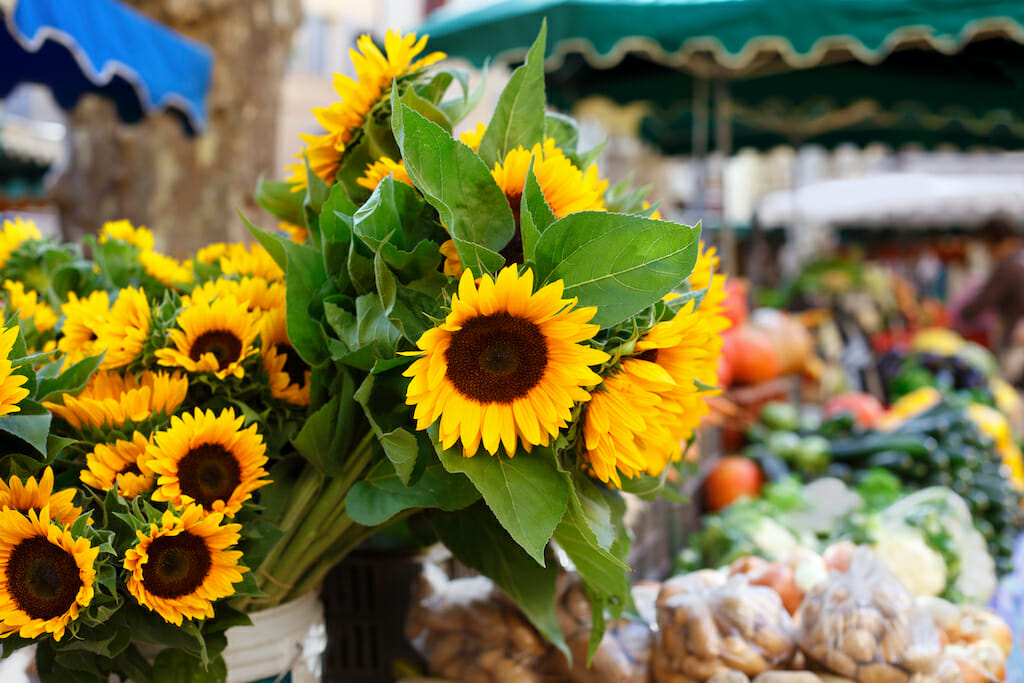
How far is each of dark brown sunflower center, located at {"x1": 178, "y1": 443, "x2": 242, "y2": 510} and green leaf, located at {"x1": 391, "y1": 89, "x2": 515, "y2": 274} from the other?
A: 38 centimetres

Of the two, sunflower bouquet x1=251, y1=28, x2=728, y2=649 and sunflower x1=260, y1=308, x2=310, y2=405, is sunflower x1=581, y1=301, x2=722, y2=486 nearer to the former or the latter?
sunflower bouquet x1=251, y1=28, x2=728, y2=649

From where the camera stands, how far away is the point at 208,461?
96 centimetres

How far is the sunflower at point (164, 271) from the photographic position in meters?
1.24

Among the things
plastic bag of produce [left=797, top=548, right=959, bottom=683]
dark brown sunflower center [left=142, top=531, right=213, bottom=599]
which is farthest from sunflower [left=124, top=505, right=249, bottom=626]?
plastic bag of produce [left=797, top=548, right=959, bottom=683]

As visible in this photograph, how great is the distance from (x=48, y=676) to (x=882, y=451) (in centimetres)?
333

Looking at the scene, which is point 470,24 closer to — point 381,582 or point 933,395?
point 933,395

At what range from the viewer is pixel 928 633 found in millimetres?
1418

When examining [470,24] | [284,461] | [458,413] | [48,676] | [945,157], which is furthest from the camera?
[945,157]

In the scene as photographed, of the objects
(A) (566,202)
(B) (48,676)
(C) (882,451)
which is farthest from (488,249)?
(C) (882,451)

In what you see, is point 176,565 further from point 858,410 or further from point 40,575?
point 858,410

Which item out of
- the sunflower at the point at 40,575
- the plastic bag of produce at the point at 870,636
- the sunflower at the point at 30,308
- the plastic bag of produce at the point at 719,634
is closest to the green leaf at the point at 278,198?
the sunflower at the point at 30,308

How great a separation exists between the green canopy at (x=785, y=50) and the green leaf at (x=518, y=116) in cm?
301

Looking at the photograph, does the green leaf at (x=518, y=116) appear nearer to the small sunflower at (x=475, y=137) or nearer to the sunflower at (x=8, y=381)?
the small sunflower at (x=475, y=137)

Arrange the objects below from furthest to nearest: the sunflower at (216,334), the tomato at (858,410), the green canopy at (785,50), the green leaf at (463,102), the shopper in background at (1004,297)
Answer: the shopper in background at (1004,297)
the tomato at (858,410)
the green canopy at (785,50)
the green leaf at (463,102)
the sunflower at (216,334)
